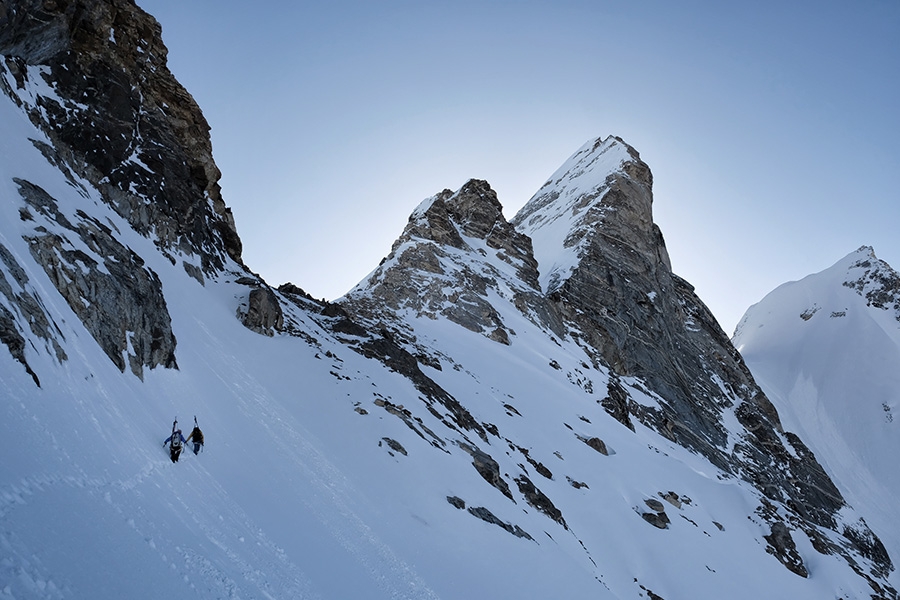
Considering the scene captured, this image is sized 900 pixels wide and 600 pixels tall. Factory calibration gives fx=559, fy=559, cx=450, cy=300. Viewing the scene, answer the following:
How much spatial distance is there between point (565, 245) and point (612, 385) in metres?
32.2

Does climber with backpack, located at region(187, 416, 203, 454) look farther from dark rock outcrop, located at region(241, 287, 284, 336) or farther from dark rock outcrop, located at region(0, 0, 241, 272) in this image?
dark rock outcrop, located at region(0, 0, 241, 272)

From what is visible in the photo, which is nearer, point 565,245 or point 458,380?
point 458,380

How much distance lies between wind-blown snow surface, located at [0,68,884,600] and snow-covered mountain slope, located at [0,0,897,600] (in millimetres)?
91

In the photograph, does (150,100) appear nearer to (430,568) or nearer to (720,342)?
(430,568)

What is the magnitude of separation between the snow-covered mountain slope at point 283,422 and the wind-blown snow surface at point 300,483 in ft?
0.30

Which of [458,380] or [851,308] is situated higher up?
[851,308]

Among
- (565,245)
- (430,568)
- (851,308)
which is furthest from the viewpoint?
(851,308)

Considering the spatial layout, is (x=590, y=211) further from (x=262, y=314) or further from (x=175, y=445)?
(x=175, y=445)

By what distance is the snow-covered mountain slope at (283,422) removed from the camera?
9984 mm

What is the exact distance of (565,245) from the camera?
280 ft

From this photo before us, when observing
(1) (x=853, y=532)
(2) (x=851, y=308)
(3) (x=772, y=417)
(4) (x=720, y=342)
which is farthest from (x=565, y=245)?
(2) (x=851, y=308)

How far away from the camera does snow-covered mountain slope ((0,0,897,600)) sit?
32.8 feet

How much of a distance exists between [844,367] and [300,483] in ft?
366

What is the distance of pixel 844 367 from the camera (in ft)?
326
